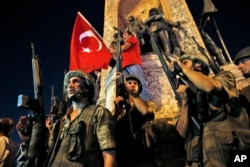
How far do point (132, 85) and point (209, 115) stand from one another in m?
1.23

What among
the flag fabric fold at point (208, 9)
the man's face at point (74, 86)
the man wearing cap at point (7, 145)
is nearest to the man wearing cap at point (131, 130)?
the man's face at point (74, 86)

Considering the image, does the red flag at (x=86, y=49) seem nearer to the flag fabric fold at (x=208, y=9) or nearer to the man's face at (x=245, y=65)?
the flag fabric fold at (x=208, y=9)

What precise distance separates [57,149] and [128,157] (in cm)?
85

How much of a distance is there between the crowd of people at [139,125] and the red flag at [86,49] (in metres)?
4.29

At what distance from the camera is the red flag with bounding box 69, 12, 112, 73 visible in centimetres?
830

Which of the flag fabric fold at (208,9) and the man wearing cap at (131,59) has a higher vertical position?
the flag fabric fold at (208,9)

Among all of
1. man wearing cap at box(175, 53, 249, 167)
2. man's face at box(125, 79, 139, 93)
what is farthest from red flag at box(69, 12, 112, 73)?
man wearing cap at box(175, 53, 249, 167)

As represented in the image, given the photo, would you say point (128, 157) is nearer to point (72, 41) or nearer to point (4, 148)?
point (4, 148)

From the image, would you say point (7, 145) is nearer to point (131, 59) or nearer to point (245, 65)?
point (245, 65)

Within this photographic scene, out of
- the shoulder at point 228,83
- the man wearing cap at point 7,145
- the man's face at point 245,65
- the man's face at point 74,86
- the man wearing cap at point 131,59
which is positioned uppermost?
the man wearing cap at point 131,59

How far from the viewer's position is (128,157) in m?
3.46

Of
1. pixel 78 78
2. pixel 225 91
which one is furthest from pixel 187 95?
pixel 78 78

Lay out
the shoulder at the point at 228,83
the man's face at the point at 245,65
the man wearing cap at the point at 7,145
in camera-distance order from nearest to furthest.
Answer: the shoulder at the point at 228,83 < the man's face at the point at 245,65 < the man wearing cap at the point at 7,145

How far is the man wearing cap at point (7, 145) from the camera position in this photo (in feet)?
13.8
